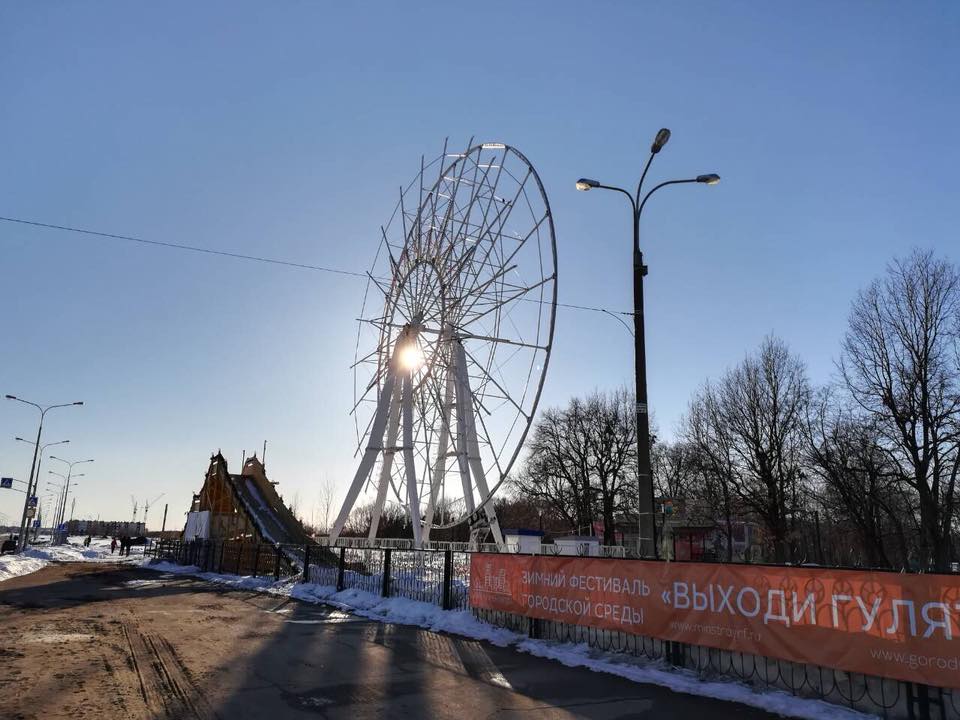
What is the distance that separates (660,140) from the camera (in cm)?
1298

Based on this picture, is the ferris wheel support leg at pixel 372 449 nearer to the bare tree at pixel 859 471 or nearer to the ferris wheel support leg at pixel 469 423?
the ferris wheel support leg at pixel 469 423

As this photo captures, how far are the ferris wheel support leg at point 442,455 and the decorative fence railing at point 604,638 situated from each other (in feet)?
16.5

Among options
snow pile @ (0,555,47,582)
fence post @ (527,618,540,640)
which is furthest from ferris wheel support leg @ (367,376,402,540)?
fence post @ (527,618,540,640)

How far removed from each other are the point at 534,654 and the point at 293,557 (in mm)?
17560

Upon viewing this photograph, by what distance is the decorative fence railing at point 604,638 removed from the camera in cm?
699

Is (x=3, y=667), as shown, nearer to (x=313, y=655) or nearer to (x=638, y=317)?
(x=313, y=655)

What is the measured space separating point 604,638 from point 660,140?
9053 millimetres

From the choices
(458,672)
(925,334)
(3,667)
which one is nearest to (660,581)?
(458,672)

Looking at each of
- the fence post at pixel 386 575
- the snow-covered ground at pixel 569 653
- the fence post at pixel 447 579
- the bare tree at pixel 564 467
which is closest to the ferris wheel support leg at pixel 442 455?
the snow-covered ground at pixel 569 653

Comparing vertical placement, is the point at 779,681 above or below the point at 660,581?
below

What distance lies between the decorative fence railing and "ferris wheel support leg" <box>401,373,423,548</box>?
4.37 m

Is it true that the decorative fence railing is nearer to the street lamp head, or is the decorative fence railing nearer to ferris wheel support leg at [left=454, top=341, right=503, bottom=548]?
ferris wheel support leg at [left=454, top=341, right=503, bottom=548]

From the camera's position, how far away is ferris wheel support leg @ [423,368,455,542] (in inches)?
1038

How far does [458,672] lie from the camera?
356 inches
